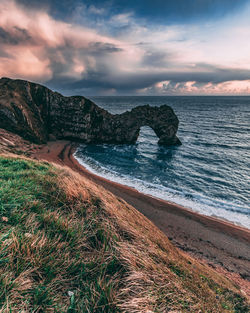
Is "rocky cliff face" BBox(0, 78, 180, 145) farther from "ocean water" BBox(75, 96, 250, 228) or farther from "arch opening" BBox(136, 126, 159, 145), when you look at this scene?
"arch opening" BBox(136, 126, 159, 145)

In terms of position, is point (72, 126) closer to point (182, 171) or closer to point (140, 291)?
point (182, 171)

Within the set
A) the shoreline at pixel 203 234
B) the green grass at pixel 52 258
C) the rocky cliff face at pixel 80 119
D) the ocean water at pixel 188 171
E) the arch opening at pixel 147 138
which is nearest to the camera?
the green grass at pixel 52 258

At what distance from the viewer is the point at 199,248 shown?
34.9ft

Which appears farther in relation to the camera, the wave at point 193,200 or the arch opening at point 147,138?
the arch opening at point 147,138

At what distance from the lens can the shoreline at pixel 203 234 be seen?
374 inches

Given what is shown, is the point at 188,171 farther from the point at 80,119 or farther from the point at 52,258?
the point at 80,119

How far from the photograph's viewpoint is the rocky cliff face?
110ft

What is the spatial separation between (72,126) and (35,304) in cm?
3657

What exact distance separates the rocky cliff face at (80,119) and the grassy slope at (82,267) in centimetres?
3105

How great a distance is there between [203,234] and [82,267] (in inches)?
474

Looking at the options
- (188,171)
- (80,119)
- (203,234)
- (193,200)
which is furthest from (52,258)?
(80,119)

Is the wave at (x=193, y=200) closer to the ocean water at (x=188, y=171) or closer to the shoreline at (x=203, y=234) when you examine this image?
the ocean water at (x=188, y=171)

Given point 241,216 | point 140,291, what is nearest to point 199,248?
point 241,216

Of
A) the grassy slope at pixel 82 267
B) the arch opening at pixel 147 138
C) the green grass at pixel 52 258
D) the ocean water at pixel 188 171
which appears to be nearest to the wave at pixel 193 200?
the ocean water at pixel 188 171
